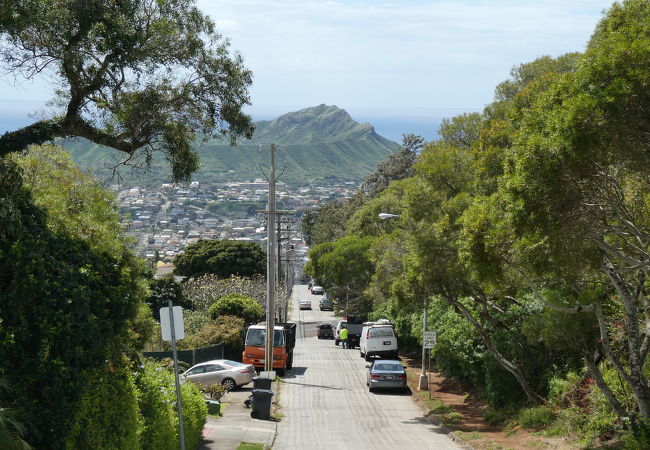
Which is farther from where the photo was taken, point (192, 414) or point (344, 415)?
point (344, 415)

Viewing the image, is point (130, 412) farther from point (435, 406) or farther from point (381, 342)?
point (381, 342)

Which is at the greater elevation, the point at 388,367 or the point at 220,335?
the point at 388,367

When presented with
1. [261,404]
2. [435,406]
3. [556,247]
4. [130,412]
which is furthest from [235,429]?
[556,247]

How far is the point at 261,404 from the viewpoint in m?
23.8

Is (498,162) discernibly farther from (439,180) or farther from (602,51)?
(602,51)

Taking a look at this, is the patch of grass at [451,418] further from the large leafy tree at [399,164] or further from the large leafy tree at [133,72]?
the large leafy tree at [399,164]

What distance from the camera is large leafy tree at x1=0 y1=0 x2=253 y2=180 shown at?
1286cm

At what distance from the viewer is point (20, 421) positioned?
8742 mm

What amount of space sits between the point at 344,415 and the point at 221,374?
6153 mm

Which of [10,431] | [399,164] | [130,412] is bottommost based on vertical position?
[130,412]

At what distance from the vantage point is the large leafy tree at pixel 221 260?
270ft

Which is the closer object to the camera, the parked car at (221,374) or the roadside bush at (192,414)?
the roadside bush at (192,414)

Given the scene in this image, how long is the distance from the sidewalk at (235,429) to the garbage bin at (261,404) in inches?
10.9

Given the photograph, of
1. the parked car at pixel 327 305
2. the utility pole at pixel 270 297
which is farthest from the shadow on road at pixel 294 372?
the parked car at pixel 327 305
